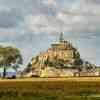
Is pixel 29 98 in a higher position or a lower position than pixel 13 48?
lower

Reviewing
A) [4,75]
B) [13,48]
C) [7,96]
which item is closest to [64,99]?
[7,96]

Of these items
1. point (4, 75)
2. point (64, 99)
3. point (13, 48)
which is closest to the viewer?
point (64, 99)

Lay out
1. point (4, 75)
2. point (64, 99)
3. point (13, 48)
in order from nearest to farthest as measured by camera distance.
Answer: point (64, 99) → point (4, 75) → point (13, 48)

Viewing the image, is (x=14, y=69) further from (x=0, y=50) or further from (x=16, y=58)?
(x=0, y=50)

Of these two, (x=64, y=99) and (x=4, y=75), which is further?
(x=4, y=75)

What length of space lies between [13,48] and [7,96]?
136 metres

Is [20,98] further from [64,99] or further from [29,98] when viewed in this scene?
[64,99]

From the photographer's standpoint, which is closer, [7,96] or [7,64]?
[7,96]

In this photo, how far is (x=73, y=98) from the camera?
5653cm

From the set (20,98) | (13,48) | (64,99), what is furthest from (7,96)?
(13,48)

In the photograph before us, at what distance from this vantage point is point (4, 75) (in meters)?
179

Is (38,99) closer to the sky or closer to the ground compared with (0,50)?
closer to the ground

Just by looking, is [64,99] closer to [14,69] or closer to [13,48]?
[14,69]

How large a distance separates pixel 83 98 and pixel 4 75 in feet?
408
